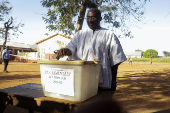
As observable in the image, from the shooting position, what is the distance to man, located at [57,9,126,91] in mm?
1646

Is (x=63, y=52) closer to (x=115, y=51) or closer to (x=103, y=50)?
(x=103, y=50)

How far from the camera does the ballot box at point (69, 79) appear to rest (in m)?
1.15

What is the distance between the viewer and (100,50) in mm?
1684

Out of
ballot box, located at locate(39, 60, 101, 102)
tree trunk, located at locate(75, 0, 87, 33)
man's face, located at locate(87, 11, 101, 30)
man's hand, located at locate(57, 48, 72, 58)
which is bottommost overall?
ballot box, located at locate(39, 60, 101, 102)

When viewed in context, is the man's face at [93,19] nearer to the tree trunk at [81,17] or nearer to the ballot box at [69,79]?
the ballot box at [69,79]

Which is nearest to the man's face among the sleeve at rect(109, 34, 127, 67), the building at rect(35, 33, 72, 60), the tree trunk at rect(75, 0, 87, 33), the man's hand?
the sleeve at rect(109, 34, 127, 67)

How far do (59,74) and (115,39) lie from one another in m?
0.82

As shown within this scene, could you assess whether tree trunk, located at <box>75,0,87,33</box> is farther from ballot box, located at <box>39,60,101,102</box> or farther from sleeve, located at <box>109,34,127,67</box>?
ballot box, located at <box>39,60,101,102</box>

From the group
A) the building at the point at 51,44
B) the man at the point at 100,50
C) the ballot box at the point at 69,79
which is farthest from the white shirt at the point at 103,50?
the building at the point at 51,44

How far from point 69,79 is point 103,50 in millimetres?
662

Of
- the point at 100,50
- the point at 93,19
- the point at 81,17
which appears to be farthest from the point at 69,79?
the point at 81,17

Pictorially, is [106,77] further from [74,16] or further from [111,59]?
[74,16]

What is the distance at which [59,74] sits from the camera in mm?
1242

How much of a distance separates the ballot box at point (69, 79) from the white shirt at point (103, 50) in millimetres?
293
